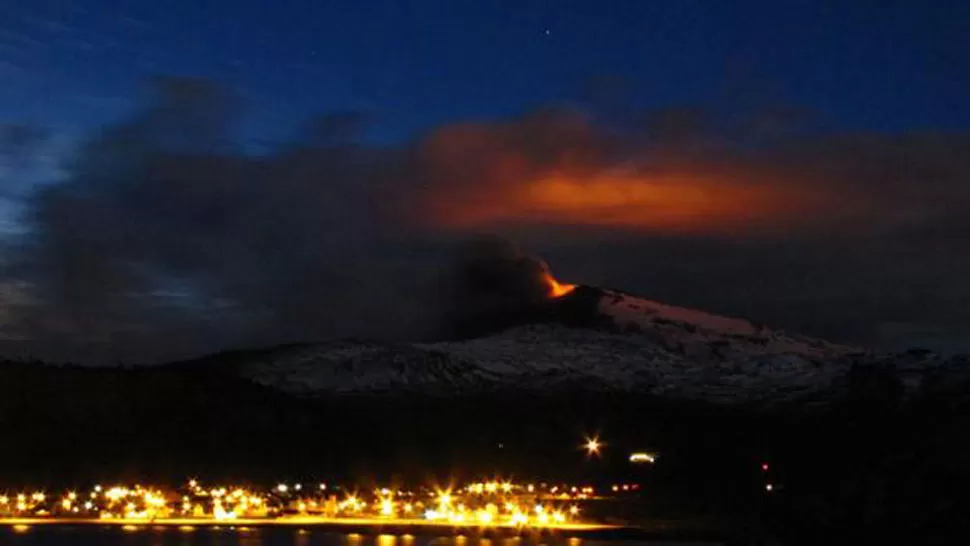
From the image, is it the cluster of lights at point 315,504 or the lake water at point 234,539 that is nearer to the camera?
the lake water at point 234,539

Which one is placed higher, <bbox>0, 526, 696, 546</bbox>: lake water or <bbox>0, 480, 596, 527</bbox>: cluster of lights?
<bbox>0, 480, 596, 527</bbox>: cluster of lights

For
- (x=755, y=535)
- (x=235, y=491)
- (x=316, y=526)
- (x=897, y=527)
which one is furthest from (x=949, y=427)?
(x=235, y=491)

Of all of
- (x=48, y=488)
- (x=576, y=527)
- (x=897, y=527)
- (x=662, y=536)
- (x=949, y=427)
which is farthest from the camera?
(x=48, y=488)

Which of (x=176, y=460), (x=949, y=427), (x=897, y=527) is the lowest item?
(x=897, y=527)

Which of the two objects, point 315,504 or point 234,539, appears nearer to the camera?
point 234,539

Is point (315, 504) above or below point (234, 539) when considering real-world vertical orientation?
above

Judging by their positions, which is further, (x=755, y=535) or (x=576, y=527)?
(x=576, y=527)

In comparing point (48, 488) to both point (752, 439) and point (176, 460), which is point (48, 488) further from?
point (752, 439)

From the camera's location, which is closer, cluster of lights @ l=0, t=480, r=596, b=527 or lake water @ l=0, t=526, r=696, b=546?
lake water @ l=0, t=526, r=696, b=546
